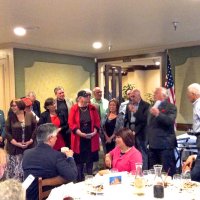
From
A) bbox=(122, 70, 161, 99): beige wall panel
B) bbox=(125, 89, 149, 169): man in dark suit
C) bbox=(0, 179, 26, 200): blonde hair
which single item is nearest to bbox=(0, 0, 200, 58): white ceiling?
bbox=(125, 89, 149, 169): man in dark suit

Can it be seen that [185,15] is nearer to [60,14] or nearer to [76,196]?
[60,14]

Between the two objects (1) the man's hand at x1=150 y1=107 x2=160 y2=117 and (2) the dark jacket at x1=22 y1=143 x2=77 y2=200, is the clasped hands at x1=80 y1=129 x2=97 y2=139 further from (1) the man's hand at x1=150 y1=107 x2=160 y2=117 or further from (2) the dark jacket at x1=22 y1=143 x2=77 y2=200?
(2) the dark jacket at x1=22 y1=143 x2=77 y2=200

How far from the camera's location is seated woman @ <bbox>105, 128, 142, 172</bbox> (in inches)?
114

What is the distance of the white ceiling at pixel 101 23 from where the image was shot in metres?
3.46

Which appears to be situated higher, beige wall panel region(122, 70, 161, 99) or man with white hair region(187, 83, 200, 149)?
beige wall panel region(122, 70, 161, 99)

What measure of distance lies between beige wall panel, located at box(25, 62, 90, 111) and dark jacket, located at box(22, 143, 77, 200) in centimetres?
383

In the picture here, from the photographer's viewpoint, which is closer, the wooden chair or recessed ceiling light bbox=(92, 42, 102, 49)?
the wooden chair

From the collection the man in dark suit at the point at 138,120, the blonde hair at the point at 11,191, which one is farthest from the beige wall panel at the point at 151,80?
the blonde hair at the point at 11,191

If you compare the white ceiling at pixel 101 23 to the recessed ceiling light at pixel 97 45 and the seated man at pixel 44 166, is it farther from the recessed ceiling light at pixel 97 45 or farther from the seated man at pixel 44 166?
the seated man at pixel 44 166

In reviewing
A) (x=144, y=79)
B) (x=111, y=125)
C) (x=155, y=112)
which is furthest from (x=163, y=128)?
(x=144, y=79)

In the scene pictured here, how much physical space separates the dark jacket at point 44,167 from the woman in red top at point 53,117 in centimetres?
186

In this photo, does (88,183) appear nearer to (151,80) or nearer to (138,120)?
(138,120)

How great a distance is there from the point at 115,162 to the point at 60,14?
1898mm

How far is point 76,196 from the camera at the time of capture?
7.16ft
